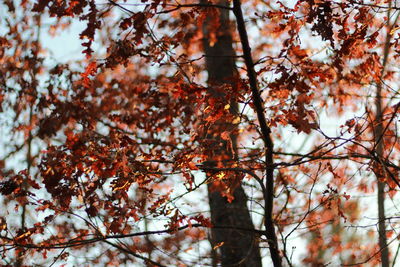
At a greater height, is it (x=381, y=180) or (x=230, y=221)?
(x=230, y=221)

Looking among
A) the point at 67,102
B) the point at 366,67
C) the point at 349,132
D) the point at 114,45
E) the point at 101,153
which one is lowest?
the point at 101,153

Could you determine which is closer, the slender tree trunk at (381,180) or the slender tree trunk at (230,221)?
the slender tree trunk at (381,180)

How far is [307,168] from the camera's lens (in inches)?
189

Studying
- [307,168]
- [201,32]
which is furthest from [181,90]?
[201,32]

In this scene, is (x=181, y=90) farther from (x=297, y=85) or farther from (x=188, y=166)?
(x=297, y=85)

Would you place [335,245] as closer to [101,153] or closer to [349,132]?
[349,132]

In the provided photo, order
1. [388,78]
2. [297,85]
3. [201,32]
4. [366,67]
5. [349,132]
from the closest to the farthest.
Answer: [297,85], [349,132], [366,67], [388,78], [201,32]

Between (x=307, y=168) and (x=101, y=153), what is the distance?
2271 millimetres

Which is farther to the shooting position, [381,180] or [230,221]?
[230,221]

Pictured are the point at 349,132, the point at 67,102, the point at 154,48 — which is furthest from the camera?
the point at 67,102

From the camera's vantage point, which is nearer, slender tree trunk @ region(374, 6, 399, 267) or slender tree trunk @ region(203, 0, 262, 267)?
slender tree trunk @ region(374, 6, 399, 267)

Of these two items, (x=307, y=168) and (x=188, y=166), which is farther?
(x=307, y=168)

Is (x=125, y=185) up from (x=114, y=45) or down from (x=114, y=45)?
down

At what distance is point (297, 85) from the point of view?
323 cm
